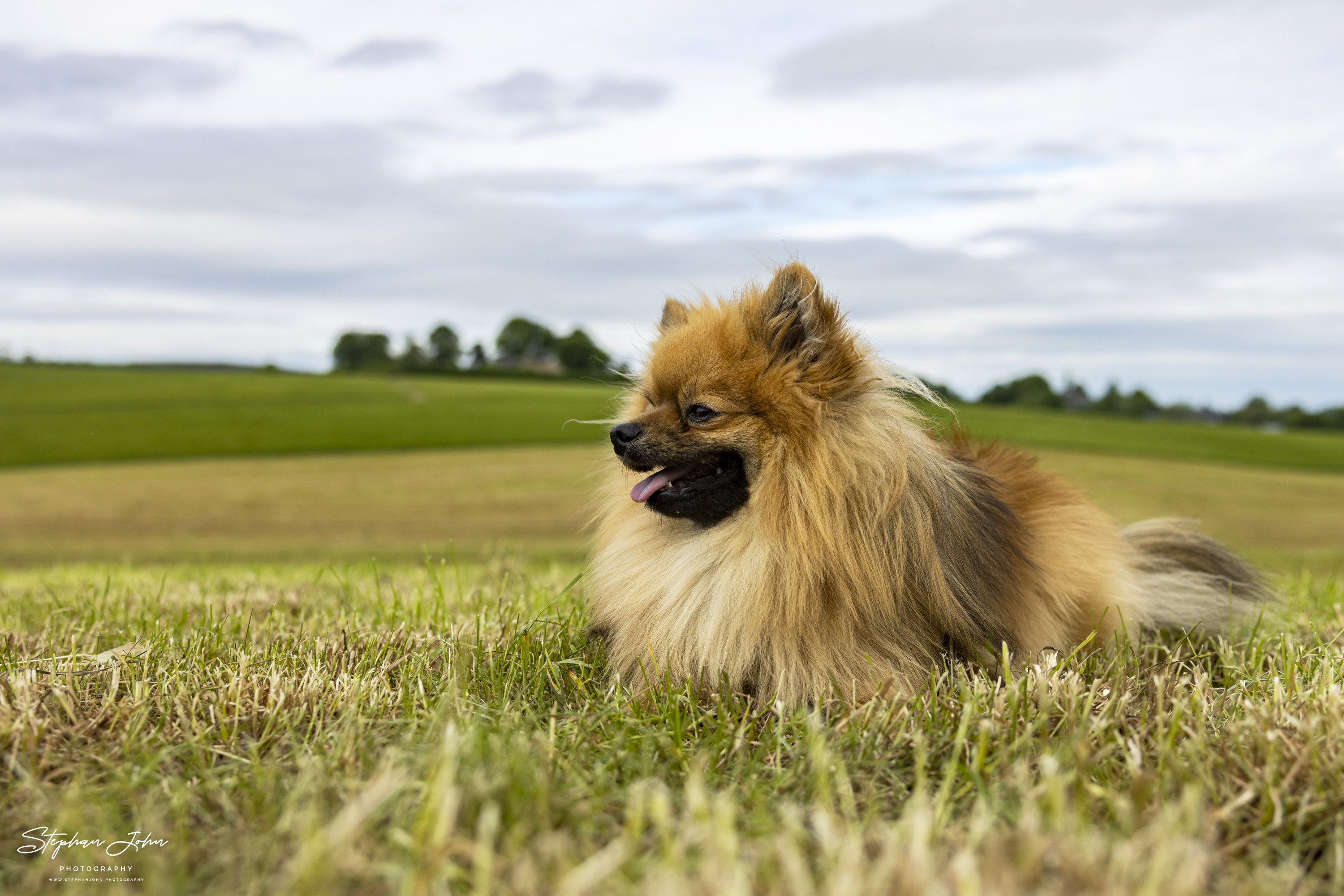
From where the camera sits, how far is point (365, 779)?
8.07 feet

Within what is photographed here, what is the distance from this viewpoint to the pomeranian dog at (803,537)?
3.51 metres

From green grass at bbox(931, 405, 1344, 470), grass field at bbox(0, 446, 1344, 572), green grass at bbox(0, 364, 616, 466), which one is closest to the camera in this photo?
grass field at bbox(0, 446, 1344, 572)

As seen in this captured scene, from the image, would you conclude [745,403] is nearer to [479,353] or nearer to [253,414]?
[253,414]

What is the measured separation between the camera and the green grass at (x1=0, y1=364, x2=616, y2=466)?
144ft

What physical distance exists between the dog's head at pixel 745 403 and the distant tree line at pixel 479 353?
102 metres

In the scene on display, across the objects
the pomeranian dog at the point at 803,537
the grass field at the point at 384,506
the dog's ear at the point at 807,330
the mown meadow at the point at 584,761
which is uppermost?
the dog's ear at the point at 807,330

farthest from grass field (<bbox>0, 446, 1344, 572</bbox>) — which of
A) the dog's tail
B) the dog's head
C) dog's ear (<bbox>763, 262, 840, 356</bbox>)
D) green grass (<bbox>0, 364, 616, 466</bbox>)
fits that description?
green grass (<bbox>0, 364, 616, 466</bbox>)

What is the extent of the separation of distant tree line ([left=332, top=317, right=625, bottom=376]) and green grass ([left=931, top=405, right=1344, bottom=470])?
53200mm

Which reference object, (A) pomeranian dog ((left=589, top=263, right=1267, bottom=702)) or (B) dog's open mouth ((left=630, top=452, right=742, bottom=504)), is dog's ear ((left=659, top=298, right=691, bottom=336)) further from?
(B) dog's open mouth ((left=630, top=452, right=742, bottom=504))

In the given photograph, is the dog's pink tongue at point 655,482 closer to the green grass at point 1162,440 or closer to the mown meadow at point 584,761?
the mown meadow at point 584,761

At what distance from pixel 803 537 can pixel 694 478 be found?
0.58 metres

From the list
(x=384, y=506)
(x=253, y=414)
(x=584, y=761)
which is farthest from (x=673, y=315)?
(x=253, y=414)

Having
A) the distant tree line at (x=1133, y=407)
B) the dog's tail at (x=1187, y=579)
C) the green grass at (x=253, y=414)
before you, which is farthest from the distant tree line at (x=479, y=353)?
the dog's tail at (x=1187, y=579)

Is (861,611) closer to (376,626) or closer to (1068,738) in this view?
(1068,738)
